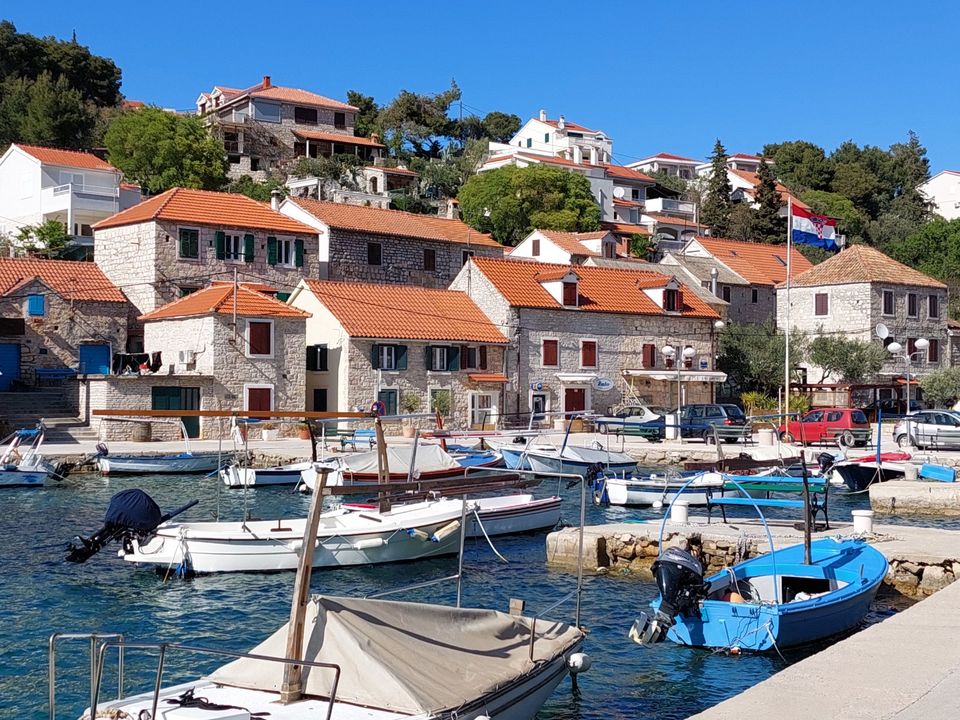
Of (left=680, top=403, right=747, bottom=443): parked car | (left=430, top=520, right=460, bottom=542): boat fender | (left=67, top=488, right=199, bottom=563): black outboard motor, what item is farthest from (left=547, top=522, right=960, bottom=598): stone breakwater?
(left=680, top=403, right=747, bottom=443): parked car

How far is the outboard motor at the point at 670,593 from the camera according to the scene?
14430 millimetres

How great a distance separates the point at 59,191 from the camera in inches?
2576

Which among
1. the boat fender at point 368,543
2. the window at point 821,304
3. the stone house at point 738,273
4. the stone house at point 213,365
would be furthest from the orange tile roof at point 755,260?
the boat fender at point 368,543

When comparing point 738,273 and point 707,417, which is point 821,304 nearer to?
point 738,273

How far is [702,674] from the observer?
563 inches

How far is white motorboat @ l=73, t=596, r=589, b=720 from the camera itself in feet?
32.4

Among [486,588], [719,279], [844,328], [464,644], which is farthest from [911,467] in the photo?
[719,279]

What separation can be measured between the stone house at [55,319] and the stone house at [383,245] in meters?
10.8

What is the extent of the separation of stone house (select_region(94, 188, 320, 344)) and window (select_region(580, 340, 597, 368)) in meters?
14.7

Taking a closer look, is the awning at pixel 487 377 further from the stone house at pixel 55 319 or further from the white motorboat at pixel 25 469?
the white motorboat at pixel 25 469

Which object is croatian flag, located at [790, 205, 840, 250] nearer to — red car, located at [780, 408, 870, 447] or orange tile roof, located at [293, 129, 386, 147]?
red car, located at [780, 408, 870, 447]

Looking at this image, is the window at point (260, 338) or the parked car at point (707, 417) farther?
the parked car at point (707, 417)

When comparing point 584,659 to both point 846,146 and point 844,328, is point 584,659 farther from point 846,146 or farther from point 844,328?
point 846,146

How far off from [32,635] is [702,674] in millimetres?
10028
